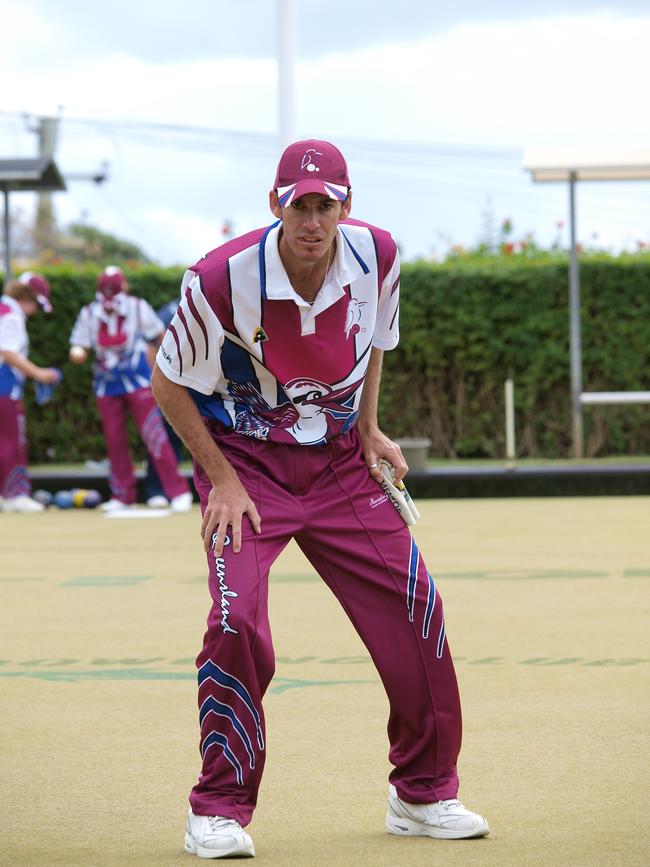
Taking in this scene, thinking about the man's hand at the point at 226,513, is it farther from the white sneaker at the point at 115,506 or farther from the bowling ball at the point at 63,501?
the bowling ball at the point at 63,501

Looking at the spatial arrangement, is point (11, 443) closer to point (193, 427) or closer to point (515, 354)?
point (515, 354)

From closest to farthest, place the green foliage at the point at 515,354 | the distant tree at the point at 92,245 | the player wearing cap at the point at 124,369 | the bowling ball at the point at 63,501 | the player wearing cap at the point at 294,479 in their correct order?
the player wearing cap at the point at 294,479
the player wearing cap at the point at 124,369
the bowling ball at the point at 63,501
the green foliage at the point at 515,354
the distant tree at the point at 92,245

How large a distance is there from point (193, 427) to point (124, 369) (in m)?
8.40

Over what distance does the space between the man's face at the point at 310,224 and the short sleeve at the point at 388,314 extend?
318mm

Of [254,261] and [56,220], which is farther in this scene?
[56,220]

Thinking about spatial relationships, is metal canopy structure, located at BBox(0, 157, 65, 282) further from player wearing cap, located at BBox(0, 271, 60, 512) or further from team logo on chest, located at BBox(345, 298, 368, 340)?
team logo on chest, located at BBox(345, 298, 368, 340)

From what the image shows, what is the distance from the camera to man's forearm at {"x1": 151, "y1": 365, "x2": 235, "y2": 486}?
3588 millimetres

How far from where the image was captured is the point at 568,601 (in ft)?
23.0

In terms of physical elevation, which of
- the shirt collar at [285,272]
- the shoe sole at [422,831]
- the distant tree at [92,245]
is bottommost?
the shoe sole at [422,831]

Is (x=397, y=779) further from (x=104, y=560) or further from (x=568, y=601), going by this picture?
(x=104, y=560)

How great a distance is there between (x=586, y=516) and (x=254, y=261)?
7.84 meters

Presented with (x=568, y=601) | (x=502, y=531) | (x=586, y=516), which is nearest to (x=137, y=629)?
(x=568, y=601)

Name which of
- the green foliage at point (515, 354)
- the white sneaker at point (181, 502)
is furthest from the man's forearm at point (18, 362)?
the green foliage at point (515, 354)

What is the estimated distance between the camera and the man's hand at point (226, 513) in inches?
139
